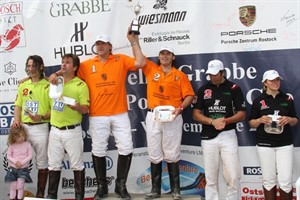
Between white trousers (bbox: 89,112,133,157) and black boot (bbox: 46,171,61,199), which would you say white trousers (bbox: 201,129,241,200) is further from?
black boot (bbox: 46,171,61,199)

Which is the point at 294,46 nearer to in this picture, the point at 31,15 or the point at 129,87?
the point at 129,87

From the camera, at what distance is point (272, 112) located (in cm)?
420

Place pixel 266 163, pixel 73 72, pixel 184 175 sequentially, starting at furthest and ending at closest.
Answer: pixel 184 175
pixel 73 72
pixel 266 163

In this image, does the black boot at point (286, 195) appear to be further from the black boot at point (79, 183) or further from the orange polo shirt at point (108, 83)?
the black boot at point (79, 183)

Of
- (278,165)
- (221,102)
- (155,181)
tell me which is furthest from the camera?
(155,181)

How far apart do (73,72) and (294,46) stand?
233cm

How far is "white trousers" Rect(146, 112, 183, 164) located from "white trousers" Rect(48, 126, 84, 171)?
741mm

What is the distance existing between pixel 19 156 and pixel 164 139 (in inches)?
61.6

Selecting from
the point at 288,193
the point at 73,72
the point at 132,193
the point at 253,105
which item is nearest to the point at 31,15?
the point at 73,72

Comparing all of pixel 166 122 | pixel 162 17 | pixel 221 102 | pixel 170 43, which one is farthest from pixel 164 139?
pixel 162 17

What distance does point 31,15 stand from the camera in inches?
204

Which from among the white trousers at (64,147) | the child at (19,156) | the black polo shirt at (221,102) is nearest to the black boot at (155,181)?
the black polo shirt at (221,102)

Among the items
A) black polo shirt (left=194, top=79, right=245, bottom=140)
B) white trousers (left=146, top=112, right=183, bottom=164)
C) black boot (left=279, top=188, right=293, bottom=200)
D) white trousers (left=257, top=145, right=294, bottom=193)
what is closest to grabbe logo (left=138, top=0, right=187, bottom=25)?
black polo shirt (left=194, top=79, right=245, bottom=140)

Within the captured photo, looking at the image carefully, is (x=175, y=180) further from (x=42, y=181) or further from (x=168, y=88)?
(x=42, y=181)
